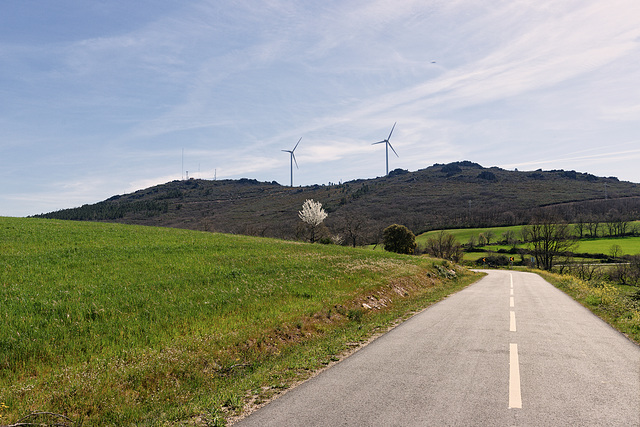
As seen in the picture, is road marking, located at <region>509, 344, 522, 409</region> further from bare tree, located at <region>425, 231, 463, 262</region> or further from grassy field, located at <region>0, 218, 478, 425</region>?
bare tree, located at <region>425, 231, 463, 262</region>

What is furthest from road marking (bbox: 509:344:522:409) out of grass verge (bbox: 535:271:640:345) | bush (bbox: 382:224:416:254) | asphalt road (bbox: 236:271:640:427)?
bush (bbox: 382:224:416:254)

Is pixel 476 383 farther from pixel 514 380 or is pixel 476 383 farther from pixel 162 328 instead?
pixel 162 328

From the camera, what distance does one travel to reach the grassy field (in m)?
6.84

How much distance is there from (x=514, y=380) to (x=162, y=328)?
29.3ft

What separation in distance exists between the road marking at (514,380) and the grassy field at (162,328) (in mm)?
4149

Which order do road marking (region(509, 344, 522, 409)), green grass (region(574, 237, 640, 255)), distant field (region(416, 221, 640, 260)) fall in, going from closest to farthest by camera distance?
road marking (region(509, 344, 522, 409))
green grass (region(574, 237, 640, 255))
distant field (region(416, 221, 640, 260))

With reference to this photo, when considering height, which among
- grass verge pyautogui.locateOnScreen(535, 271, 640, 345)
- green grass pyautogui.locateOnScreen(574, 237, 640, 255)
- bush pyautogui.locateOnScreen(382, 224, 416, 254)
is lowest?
green grass pyautogui.locateOnScreen(574, 237, 640, 255)

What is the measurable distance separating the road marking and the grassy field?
4.15 meters

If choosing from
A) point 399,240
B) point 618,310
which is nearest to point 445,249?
point 399,240

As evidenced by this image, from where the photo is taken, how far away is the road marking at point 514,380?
619 cm

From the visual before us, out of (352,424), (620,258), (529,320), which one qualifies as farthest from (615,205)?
(352,424)

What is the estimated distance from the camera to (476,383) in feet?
23.4

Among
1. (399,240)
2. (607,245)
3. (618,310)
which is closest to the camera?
(618,310)

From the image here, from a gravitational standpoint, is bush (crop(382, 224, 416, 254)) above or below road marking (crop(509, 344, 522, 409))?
above
